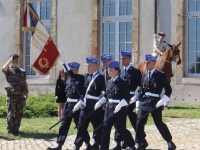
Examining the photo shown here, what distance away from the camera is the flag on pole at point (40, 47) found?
12812mm

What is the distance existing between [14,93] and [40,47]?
151 cm

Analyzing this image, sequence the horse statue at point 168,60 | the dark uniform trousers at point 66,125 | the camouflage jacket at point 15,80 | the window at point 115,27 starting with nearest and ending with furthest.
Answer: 1. the dark uniform trousers at point 66,125
2. the camouflage jacket at point 15,80
3. the horse statue at point 168,60
4. the window at point 115,27

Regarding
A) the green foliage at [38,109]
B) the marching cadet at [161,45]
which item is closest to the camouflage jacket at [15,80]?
the green foliage at [38,109]

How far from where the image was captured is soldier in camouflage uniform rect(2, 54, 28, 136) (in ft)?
38.9

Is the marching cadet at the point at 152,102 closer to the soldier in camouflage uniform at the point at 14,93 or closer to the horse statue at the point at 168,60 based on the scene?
the soldier in camouflage uniform at the point at 14,93

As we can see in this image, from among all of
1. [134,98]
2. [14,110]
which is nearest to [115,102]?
[134,98]

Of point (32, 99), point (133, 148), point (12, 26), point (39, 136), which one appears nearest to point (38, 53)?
point (39, 136)

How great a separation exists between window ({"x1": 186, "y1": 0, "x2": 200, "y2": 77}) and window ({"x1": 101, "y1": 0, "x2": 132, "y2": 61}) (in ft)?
7.31

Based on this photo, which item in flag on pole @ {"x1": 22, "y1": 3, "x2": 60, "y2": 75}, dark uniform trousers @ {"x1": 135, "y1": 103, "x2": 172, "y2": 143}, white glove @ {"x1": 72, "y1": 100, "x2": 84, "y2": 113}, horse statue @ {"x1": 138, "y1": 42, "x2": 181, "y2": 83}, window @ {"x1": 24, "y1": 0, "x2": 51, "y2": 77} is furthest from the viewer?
window @ {"x1": 24, "y1": 0, "x2": 51, "y2": 77}

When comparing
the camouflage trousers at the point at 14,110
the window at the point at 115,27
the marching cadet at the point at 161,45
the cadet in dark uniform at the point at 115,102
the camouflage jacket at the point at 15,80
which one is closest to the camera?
the cadet in dark uniform at the point at 115,102

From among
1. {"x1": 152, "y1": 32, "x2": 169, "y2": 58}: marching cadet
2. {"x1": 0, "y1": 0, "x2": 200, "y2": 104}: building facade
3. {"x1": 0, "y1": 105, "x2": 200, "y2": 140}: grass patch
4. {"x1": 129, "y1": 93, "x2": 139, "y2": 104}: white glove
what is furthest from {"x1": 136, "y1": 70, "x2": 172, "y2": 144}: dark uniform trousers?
{"x1": 0, "y1": 0, "x2": 200, "y2": 104}: building facade

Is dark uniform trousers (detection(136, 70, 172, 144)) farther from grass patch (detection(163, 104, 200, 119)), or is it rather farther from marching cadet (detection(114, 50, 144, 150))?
grass patch (detection(163, 104, 200, 119))

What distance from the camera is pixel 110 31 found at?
20234 mm

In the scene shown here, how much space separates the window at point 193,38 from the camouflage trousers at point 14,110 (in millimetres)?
8399
